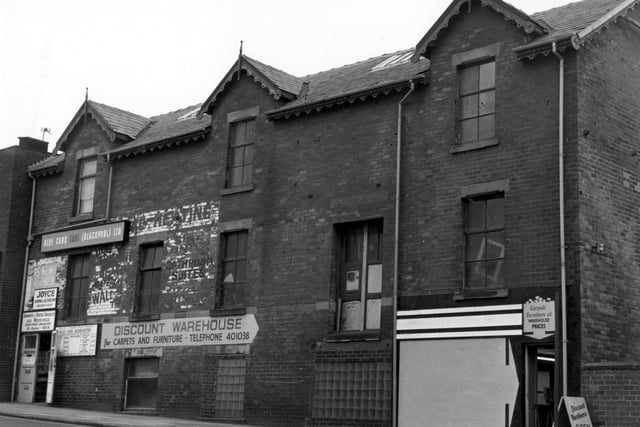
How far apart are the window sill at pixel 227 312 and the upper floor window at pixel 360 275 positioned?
3.06 m

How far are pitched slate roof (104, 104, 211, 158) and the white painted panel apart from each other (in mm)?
9682

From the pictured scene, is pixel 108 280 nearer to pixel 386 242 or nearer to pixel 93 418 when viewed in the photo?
pixel 93 418

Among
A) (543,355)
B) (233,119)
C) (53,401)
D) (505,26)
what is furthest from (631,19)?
(53,401)

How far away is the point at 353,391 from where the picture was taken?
2167 cm

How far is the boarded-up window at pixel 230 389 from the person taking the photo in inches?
947

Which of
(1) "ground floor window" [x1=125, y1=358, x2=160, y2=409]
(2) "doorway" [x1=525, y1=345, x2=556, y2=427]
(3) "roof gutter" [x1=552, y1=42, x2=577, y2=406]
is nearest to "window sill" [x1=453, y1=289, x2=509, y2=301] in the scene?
(2) "doorway" [x1=525, y1=345, x2=556, y2=427]

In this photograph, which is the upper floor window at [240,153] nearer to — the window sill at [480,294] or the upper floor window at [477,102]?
the upper floor window at [477,102]

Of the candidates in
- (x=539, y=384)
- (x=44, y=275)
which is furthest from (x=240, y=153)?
(x=539, y=384)

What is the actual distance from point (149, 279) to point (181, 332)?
2.42 meters

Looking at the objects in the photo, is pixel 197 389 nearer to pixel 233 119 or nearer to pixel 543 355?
pixel 233 119

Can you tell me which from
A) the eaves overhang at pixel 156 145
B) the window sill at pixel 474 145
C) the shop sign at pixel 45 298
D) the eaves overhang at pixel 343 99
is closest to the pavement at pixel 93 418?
the shop sign at pixel 45 298

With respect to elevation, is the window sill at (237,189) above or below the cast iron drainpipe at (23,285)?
above

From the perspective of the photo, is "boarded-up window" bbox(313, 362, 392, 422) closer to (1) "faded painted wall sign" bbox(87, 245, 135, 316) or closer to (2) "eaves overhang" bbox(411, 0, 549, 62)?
(2) "eaves overhang" bbox(411, 0, 549, 62)

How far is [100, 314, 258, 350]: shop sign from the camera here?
80.2 ft
